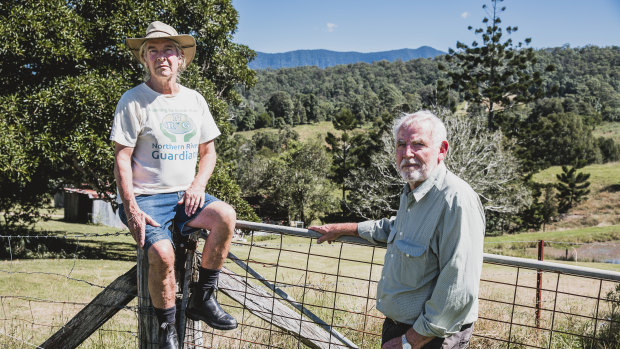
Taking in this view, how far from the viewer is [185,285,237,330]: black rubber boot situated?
2.71 m

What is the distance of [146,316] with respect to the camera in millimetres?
2643

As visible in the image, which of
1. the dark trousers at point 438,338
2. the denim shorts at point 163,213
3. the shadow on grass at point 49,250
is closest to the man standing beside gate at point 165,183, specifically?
the denim shorts at point 163,213

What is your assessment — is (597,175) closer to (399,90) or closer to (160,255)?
(160,255)

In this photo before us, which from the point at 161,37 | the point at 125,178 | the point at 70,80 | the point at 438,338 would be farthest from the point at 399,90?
the point at 438,338

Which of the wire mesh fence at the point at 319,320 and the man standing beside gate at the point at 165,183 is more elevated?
the man standing beside gate at the point at 165,183

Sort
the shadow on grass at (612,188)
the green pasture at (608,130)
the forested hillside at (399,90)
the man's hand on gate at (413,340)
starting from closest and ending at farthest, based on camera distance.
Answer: the man's hand on gate at (413,340) → the shadow on grass at (612,188) → the green pasture at (608,130) → the forested hillside at (399,90)

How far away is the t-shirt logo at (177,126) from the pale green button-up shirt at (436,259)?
1.27 meters

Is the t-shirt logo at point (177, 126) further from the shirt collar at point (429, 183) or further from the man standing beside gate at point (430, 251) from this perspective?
the shirt collar at point (429, 183)

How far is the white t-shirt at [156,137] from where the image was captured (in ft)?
8.61

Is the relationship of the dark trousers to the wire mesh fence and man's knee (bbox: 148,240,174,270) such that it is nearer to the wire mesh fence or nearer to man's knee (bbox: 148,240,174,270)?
the wire mesh fence

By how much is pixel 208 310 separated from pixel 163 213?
1.95ft

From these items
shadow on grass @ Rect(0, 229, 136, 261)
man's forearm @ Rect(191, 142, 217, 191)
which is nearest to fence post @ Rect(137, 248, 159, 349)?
man's forearm @ Rect(191, 142, 217, 191)

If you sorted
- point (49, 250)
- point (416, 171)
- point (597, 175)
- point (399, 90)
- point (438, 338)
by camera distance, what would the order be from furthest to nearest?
point (399, 90), point (597, 175), point (49, 250), point (416, 171), point (438, 338)

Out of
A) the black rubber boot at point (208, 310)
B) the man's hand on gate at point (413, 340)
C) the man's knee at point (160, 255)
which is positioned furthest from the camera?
the black rubber boot at point (208, 310)
